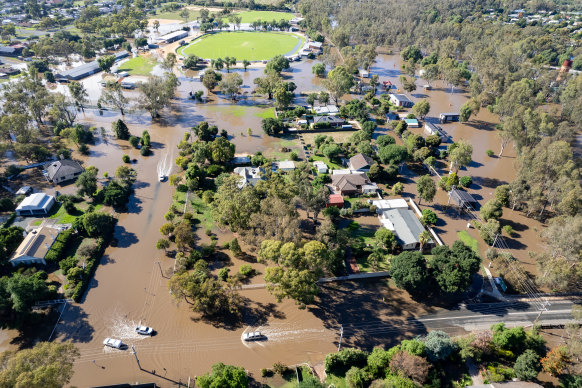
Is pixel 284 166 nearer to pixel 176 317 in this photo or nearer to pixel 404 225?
pixel 404 225

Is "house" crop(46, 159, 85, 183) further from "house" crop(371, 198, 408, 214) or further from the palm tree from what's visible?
the palm tree

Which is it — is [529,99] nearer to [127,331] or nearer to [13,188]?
[127,331]

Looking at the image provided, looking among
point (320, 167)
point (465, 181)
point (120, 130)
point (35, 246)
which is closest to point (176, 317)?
point (35, 246)

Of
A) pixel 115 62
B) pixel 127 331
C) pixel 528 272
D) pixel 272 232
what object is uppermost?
pixel 115 62

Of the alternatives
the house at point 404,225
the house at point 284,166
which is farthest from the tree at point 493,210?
the house at point 284,166

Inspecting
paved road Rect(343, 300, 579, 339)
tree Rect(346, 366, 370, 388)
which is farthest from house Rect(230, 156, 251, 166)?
tree Rect(346, 366, 370, 388)

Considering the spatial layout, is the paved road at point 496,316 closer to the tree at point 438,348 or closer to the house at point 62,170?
the tree at point 438,348

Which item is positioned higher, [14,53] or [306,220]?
[14,53]

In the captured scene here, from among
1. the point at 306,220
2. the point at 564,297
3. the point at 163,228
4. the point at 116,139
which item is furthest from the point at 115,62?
the point at 564,297
